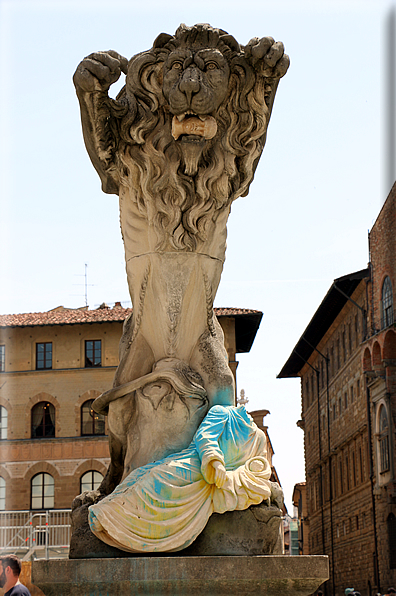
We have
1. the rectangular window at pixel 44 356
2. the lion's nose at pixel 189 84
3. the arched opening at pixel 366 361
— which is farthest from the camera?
the rectangular window at pixel 44 356

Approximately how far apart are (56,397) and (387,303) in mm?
15611

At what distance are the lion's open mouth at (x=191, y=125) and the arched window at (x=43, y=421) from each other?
123 feet

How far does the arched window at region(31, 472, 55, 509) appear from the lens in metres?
38.9

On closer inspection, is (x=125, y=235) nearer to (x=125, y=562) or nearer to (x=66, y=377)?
(x=125, y=562)

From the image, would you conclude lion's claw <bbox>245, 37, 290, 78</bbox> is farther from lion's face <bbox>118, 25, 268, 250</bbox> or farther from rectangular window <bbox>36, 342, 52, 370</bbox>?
rectangular window <bbox>36, 342, 52, 370</bbox>

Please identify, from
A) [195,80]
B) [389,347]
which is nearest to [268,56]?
[195,80]

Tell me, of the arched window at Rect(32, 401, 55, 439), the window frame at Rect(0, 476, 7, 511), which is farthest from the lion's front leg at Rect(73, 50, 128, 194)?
the window frame at Rect(0, 476, 7, 511)

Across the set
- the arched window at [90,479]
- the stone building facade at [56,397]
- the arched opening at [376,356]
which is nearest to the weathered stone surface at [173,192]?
the arched opening at [376,356]

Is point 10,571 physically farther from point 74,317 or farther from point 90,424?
point 74,317

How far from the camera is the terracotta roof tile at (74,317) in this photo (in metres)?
40.0

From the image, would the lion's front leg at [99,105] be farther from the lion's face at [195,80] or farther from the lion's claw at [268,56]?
the lion's claw at [268,56]

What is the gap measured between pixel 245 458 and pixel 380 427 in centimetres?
3440

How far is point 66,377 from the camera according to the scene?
4100cm

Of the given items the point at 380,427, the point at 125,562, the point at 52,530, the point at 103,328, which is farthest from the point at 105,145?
the point at 103,328
